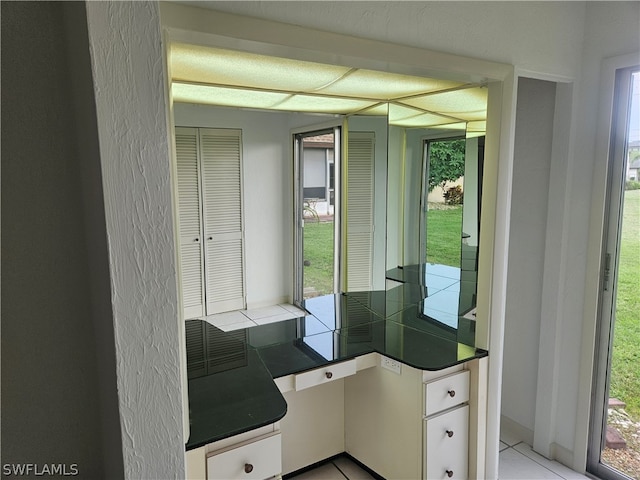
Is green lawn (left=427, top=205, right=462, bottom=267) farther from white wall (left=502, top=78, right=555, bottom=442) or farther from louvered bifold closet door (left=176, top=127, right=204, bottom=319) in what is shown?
louvered bifold closet door (left=176, top=127, right=204, bottom=319)

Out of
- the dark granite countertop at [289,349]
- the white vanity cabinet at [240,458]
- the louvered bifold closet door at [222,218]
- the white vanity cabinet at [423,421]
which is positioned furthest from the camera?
the louvered bifold closet door at [222,218]

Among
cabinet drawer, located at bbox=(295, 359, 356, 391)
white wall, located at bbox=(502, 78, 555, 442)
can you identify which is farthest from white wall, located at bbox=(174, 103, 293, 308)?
white wall, located at bbox=(502, 78, 555, 442)

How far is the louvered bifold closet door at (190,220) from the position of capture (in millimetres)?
2369

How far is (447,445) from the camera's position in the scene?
1.96 meters

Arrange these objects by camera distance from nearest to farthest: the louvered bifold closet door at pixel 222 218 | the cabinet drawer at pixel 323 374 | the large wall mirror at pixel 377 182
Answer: the cabinet drawer at pixel 323 374
the large wall mirror at pixel 377 182
the louvered bifold closet door at pixel 222 218

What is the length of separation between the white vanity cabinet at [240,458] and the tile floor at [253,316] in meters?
0.86

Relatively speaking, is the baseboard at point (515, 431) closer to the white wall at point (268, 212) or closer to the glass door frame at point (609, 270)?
the glass door frame at point (609, 270)

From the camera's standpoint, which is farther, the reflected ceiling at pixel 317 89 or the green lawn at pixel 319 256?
the green lawn at pixel 319 256

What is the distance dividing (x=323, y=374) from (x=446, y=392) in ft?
1.87

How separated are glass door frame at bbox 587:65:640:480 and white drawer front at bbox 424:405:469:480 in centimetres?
75

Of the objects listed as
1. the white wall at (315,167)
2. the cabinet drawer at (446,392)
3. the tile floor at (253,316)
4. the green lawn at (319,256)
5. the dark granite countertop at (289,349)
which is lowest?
the cabinet drawer at (446,392)

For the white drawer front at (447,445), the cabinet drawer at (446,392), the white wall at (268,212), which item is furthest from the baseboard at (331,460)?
the white wall at (268,212)

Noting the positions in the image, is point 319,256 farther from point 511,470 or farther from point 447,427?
point 511,470

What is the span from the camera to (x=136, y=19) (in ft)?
2.23
